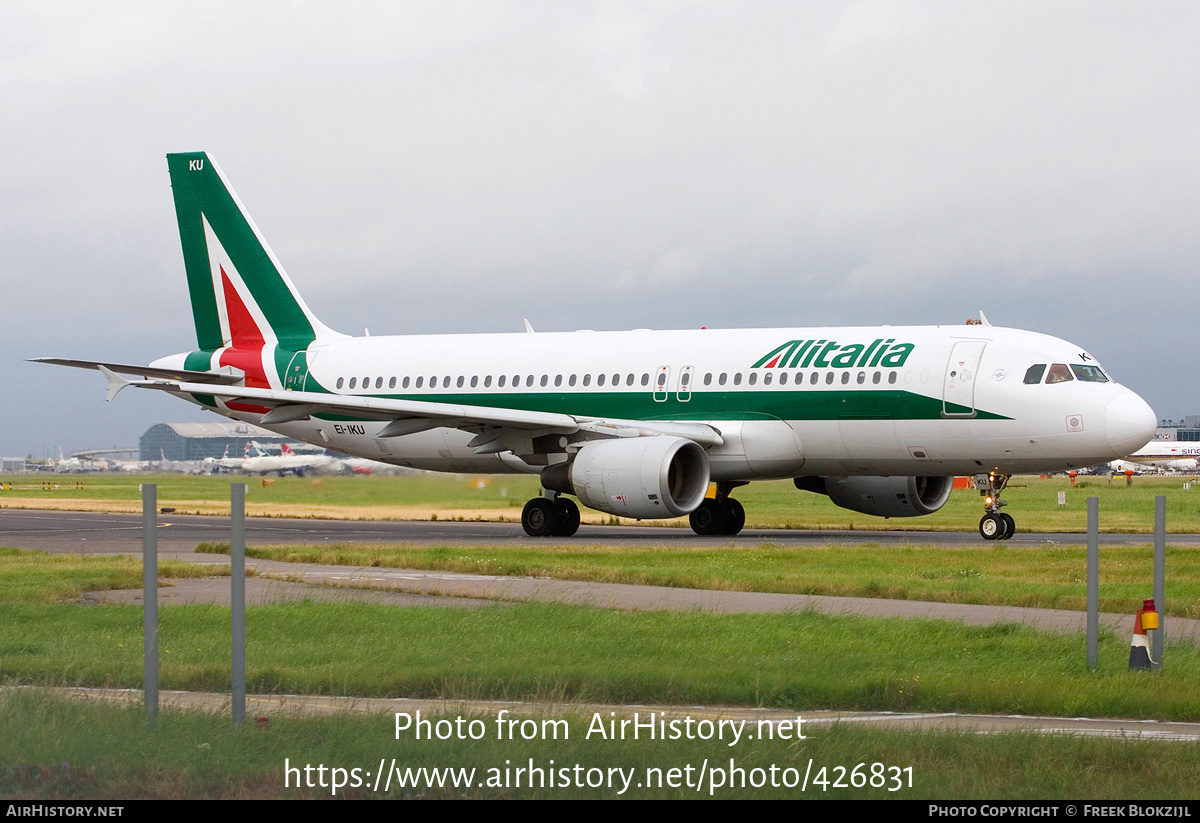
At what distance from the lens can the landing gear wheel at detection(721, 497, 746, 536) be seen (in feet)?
98.3

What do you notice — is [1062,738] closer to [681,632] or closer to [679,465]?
[681,632]

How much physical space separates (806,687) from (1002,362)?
16.8 meters

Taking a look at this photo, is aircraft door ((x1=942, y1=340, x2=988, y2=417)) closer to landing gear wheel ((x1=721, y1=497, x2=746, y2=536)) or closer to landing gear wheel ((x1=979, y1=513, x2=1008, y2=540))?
landing gear wheel ((x1=979, y1=513, x2=1008, y2=540))

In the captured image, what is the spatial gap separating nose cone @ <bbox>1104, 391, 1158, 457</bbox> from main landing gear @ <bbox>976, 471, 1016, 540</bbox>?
6.68 feet

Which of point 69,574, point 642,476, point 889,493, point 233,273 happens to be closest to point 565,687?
point 69,574

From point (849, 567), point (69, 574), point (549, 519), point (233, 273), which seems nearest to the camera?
point (69, 574)

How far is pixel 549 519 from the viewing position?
1131 inches

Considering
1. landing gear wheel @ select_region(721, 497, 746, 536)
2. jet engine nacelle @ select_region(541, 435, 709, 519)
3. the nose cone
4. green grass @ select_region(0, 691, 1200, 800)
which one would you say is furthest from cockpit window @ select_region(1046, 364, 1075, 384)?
green grass @ select_region(0, 691, 1200, 800)

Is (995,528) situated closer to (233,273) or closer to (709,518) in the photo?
(709,518)

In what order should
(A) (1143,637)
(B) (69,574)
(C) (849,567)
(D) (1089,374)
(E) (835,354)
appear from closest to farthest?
(A) (1143,637)
(B) (69,574)
(C) (849,567)
(D) (1089,374)
(E) (835,354)

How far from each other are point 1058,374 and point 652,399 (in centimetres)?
766

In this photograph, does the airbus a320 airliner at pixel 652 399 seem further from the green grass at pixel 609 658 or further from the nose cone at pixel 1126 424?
the green grass at pixel 609 658

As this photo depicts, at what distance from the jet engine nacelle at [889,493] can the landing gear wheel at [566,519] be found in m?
4.75
